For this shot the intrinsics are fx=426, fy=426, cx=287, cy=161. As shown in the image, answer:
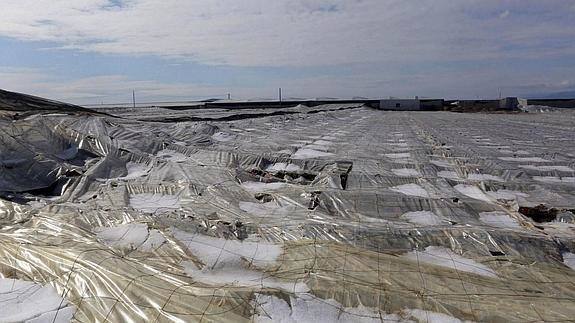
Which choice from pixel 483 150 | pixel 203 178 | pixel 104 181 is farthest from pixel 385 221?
pixel 483 150

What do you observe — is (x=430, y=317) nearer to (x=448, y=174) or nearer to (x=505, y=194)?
(x=505, y=194)

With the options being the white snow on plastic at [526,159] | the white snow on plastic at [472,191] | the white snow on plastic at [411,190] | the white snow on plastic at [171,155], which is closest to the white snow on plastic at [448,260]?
the white snow on plastic at [411,190]

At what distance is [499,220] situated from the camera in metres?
4.80

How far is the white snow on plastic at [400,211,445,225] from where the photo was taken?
15.0 ft

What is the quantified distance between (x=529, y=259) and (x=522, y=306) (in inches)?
42.9

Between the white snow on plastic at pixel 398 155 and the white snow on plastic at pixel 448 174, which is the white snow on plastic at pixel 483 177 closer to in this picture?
the white snow on plastic at pixel 448 174

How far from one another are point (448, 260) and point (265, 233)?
170 centimetres

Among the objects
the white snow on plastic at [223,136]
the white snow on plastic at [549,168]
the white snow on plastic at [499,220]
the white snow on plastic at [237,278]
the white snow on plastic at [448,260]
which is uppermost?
the white snow on plastic at [223,136]

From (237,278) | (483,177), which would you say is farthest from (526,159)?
(237,278)

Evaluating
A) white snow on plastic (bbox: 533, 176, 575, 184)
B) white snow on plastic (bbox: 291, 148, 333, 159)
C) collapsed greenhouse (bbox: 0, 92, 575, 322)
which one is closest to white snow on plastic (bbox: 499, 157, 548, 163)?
collapsed greenhouse (bbox: 0, 92, 575, 322)

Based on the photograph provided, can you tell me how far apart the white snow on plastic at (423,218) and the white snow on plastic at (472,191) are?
110cm

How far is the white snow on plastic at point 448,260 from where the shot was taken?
11.5 ft

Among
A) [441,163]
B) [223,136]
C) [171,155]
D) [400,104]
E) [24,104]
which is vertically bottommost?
[441,163]

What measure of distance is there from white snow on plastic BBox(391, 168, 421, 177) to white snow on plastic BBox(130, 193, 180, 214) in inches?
140
